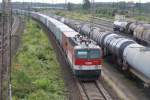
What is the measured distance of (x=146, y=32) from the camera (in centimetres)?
5009

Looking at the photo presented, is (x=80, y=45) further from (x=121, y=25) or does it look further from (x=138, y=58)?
(x=121, y=25)

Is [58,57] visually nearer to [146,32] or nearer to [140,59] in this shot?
[146,32]

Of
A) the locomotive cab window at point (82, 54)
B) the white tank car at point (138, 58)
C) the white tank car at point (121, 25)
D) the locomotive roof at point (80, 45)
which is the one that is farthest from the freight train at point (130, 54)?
the white tank car at point (121, 25)

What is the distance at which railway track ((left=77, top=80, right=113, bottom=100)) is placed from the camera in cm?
2600

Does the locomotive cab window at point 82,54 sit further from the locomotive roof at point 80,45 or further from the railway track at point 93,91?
the railway track at point 93,91

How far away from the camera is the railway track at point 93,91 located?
2600cm

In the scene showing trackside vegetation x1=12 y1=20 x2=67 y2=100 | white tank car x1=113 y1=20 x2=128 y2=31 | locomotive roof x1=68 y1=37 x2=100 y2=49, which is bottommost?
trackside vegetation x1=12 y1=20 x2=67 y2=100

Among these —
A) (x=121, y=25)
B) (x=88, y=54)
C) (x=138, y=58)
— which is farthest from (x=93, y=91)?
(x=121, y=25)

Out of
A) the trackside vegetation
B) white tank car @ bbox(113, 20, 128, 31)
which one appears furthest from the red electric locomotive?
white tank car @ bbox(113, 20, 128, 31)

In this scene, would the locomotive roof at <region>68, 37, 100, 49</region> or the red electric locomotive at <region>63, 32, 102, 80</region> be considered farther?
the locomotive roof at <region>68, 37, 100, 49</region>

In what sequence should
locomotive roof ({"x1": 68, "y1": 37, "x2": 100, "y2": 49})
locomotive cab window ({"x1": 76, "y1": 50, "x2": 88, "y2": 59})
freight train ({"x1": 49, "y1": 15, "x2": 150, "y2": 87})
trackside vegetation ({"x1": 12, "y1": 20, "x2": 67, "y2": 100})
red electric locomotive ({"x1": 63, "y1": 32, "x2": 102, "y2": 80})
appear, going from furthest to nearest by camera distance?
locomotive roof ({"x1": 68, "y1": 37, "x2": 100, "y2": 49}), locomotive cab window ({"x1": 76, "y1": 50, "x2": 88, "y2": 59}), red electric locomotive ({"x1": 63, "y1": 32, "x2": 102, "y2": 80}), freight train ({"x1": 49, "y1": 15, "x2": 150, "y2": 87}), trackside vegetation ({"x1": 12, "y1": 20, "x2": 67, "y2": 100})

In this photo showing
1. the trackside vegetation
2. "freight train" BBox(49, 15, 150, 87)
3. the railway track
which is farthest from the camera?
the railway track

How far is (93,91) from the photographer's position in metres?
27.8

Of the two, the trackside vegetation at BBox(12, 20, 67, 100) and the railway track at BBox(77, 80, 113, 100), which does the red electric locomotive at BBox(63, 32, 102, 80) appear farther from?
the trackside vegetation at BBox(12, 20, 67, 100)
